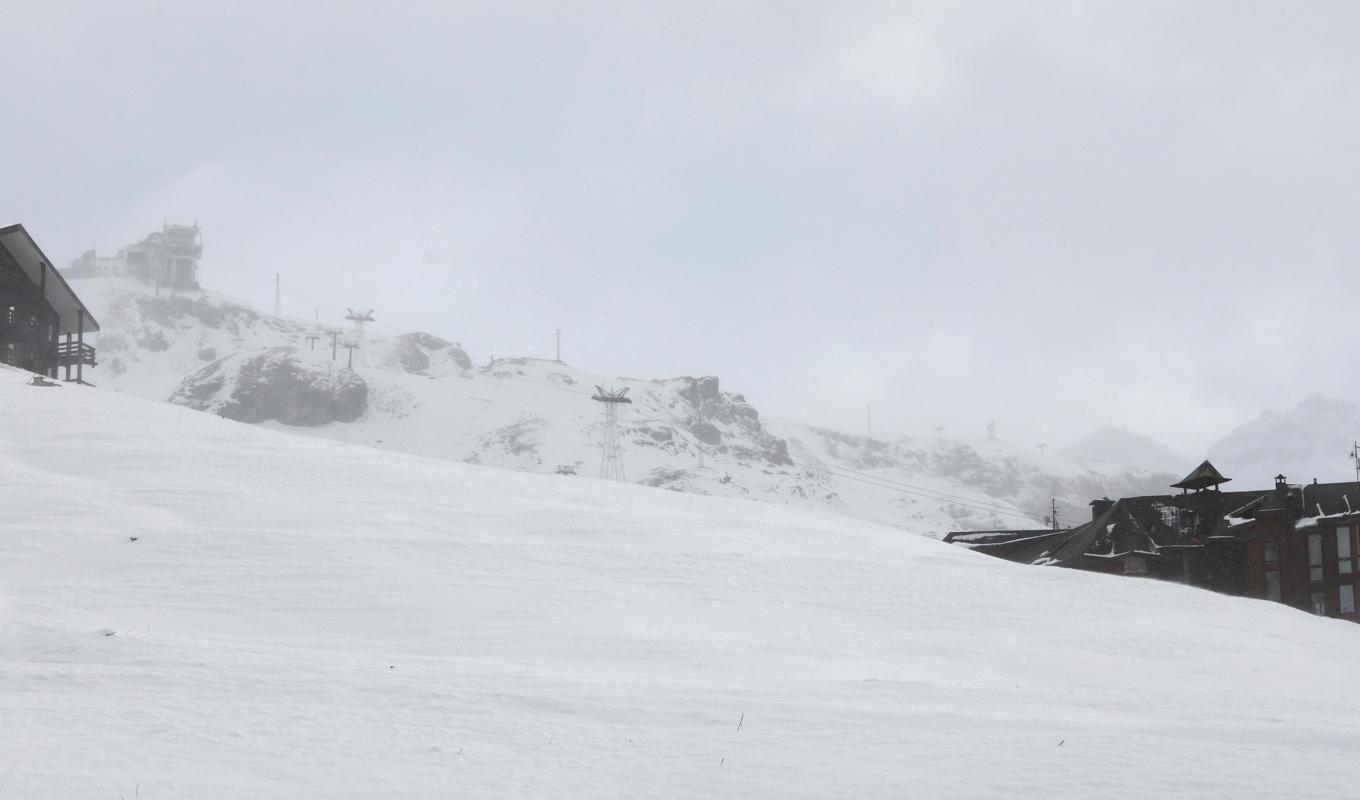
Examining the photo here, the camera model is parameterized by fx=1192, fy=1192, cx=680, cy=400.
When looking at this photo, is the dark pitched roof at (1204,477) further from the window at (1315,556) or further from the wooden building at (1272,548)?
the window at (1315,556)

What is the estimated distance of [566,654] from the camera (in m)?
13.8

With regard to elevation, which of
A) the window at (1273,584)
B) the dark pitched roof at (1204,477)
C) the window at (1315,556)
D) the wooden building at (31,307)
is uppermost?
the wooden building at (31,307)

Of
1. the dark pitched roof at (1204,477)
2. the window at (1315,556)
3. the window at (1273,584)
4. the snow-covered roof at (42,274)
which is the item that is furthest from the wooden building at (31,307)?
the window at (1315,556)

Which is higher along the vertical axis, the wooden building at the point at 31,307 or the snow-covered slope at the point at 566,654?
the wooden building at the point at 31,307

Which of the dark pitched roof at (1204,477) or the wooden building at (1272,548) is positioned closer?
the wooden building at (1272,548)

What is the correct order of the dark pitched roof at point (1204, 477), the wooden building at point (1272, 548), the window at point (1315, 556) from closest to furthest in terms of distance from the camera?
the wooden building at point (1272, 548) < the window at point (1315, 556) < the dark pitched roof at point (1204, 477)

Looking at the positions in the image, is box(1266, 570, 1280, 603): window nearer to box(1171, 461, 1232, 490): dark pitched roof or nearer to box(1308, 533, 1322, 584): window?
box(1308, 533, 1322, 584): window

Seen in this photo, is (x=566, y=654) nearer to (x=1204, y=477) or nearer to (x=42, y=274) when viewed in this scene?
(x=1204, y=477)

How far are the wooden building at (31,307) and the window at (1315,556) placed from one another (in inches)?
2008

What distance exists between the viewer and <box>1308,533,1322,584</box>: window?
47.0 meters

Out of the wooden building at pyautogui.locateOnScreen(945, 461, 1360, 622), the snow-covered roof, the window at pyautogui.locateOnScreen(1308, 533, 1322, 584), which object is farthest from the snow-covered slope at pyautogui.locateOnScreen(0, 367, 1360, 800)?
the snow-covered roof

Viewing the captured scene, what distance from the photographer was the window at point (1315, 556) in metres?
47.0

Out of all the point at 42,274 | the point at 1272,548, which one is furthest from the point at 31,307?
the point at 1272,548

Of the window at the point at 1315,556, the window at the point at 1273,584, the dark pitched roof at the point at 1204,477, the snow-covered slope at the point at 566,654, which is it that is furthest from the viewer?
the dark pitched roof at the point at 1204,477
